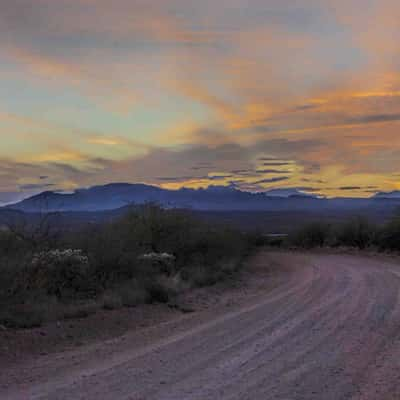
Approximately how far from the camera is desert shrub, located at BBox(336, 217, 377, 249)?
4188 centimetres

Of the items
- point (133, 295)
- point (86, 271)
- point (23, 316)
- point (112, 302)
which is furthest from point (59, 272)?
point (23, 316)

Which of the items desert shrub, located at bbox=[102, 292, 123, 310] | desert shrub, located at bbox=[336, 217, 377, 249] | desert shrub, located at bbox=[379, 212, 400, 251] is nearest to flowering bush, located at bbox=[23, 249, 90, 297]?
desert shrub, located at bbox=[102, 292, 123, 310]

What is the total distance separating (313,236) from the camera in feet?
158

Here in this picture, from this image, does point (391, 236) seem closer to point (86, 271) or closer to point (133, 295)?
point (86, 271)

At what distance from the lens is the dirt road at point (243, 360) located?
7125 mm

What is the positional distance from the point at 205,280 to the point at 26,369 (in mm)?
11979

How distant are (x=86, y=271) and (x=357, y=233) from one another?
31345mm

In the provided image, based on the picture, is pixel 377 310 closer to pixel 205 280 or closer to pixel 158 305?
pixel 158 305

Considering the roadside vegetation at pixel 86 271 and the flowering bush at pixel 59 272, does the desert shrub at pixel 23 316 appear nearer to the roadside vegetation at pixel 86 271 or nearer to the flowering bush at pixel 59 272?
the roadside vegetation at pixel 86 271

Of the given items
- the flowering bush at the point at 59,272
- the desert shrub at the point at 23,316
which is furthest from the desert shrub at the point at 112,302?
the desert shrub at the point at 23,316

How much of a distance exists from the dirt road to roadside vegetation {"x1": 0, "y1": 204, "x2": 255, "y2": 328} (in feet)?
7.80

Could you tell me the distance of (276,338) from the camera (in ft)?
33.8

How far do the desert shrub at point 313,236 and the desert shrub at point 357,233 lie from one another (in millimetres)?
1862

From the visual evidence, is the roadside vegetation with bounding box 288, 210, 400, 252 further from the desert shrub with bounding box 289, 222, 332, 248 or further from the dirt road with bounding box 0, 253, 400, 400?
the dirt road with bounding box 0, 253, 400, 400
